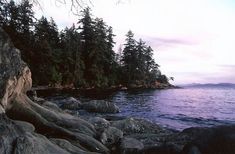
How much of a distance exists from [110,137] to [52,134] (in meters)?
3.10

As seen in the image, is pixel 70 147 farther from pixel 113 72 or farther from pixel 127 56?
pixel 127 56

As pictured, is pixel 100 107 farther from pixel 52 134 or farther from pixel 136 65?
pixel 136 65

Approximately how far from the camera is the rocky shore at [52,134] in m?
7.87

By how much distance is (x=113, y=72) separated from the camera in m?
75.4

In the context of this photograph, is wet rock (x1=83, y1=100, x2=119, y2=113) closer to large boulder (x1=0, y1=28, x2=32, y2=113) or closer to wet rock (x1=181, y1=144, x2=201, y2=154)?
large boulder (x1=0, y1=28, x2=32, y2=113)

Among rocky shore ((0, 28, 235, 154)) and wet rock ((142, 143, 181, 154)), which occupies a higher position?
rocky shore ((0, 28, 235, 154))

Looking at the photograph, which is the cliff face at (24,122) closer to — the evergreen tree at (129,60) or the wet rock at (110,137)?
the wet rock at (110,137)

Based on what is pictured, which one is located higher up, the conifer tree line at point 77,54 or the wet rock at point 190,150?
the conifer tree line at point 77,54

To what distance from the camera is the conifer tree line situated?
53438mm

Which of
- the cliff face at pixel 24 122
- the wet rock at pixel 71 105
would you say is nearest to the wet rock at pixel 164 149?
the cliff face at pixel 24 122

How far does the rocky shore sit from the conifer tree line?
38325mm

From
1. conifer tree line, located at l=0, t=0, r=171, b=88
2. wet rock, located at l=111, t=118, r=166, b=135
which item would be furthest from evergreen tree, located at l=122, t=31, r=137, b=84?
wet rock, located at l=111, t=118, r=166, b=135

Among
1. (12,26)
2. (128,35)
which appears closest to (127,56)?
(128,35)

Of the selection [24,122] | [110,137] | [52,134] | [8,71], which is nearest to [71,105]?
[110,137]
